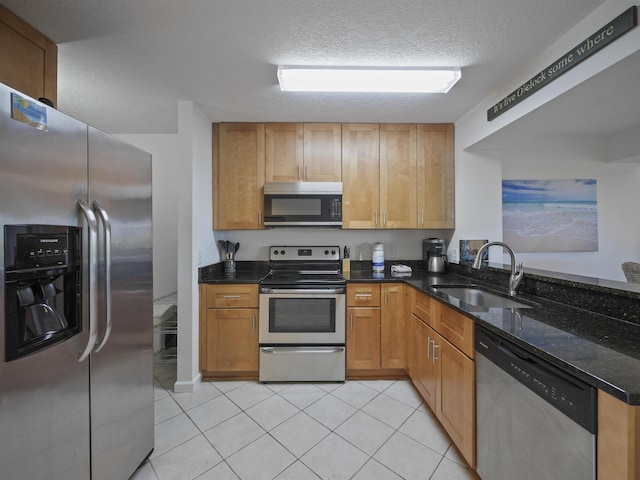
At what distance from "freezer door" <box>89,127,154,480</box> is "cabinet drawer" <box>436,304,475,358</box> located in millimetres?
1703

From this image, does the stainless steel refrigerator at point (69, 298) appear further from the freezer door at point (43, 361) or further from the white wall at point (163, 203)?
the white wall at point (163, 203)

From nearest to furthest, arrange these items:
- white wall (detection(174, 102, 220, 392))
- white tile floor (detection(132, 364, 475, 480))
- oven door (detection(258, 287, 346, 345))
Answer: white tile floor (detection(132, 364, 475, 480))
white wall (detection(174, 102, 220, 392))
oven door (detection(258, 287, 346, 345))

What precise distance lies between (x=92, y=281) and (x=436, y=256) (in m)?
2.65

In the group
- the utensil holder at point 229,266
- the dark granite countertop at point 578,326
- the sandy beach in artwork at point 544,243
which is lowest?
the dark granite countertop at point 578,326

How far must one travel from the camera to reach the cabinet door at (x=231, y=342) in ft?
7.61

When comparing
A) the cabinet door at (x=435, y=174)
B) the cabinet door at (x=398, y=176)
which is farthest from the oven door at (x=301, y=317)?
the cabinet door at (x=435, y=174)

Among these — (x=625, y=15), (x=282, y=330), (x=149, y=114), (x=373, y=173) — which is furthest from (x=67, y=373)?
(x=625, y=15)

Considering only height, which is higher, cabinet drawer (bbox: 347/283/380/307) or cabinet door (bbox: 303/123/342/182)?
cabinet door (bbox: 303/123/342/182)

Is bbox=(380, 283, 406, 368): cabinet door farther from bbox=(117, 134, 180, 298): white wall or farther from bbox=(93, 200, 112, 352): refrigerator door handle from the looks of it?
bbox=(117, 134, 180, 298): white wall

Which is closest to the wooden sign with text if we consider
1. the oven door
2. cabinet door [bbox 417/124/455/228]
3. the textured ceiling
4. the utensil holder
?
the textured ceiling

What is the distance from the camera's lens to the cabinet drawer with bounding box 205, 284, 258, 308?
2332mm

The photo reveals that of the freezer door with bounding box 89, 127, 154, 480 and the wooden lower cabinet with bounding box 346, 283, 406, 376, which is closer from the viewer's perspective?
the freezer door with bounding box 89, 127, 154, 480

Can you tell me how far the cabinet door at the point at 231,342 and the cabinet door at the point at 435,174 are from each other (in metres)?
1.90

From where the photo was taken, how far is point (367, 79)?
5.95 ft
